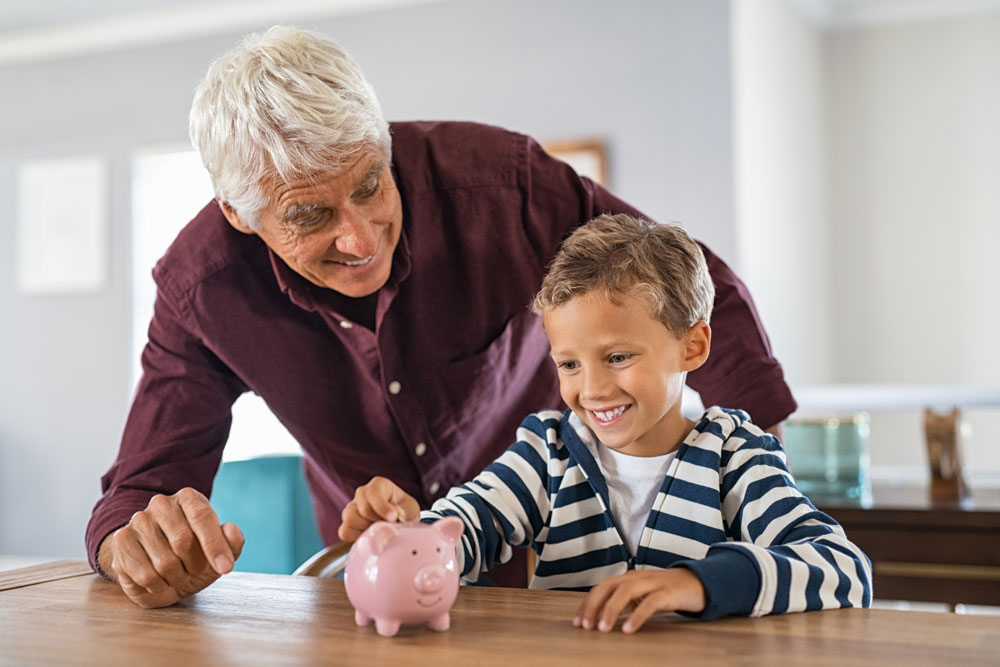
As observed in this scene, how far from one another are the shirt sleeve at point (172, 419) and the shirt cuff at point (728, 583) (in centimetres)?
84

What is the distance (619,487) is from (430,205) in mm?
584

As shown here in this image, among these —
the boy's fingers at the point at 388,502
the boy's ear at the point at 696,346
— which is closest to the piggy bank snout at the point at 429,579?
the boy's fingers at the point at 388,502

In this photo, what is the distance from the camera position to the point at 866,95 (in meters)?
4.41

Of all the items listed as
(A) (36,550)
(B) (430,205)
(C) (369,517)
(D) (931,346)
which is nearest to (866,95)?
(D) (931,346)

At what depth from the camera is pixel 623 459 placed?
53.4 inches

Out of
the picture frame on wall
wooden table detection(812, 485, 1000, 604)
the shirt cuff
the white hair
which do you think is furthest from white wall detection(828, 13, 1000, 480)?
the shirt cuff

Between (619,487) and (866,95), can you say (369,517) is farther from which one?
(866,95)

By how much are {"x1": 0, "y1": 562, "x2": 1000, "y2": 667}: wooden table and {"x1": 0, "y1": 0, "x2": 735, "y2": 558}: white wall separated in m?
2.75

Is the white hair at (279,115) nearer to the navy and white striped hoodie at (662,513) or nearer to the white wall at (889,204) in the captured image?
the navy and white striped hoodie at (662,513)

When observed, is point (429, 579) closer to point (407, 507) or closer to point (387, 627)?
point (387, 627)

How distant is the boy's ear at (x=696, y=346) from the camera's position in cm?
134

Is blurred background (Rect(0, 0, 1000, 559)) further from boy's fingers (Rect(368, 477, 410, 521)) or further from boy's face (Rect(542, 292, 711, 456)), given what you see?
boy's fingers (Rect(368, 477, 410, 521))

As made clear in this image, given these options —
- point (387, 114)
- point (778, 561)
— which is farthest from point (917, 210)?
point (778, 561)

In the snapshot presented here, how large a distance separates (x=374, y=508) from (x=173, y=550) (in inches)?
9.3
